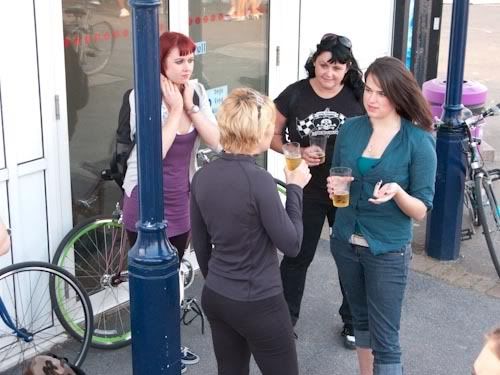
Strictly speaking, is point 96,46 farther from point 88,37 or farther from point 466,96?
point 466,96

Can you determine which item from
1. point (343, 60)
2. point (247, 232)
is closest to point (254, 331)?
point (247, 232)

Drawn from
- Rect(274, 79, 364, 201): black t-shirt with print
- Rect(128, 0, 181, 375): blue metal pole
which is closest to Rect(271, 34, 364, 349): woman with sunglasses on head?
Rect(274, 79, 364, 201): black t-shirt with print

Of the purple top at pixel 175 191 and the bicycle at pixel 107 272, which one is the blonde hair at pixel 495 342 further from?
the bicycle at pixel 107 272

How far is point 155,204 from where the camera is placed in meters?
2.97

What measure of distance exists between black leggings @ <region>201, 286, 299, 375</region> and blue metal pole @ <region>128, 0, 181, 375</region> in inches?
6.7

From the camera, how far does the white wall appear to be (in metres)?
6.16

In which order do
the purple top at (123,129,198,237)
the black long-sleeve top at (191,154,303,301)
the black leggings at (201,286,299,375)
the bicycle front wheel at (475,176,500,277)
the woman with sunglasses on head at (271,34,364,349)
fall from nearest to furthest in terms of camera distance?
the black long-sleeve top at (191,154,303,301) → the black leggings at (201,286,299,375) → the purple top at (123,129,198,237) → the woman with sunglasses on head at (271,34,364,349) → the bicycle front wheel at (475,176,500,277)

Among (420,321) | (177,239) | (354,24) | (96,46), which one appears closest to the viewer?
(177,239)

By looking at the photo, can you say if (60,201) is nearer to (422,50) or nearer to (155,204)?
(155,204)

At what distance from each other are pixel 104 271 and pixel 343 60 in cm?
191

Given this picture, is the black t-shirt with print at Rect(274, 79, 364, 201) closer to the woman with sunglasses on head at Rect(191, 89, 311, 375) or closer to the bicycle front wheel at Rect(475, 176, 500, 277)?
the woman with sunglasses on head at Rect(191, 89, 311, 375)

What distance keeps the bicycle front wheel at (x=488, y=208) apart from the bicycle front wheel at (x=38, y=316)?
2805 mm

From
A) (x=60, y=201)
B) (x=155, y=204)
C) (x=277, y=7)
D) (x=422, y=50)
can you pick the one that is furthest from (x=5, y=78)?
(x=422, y=50)

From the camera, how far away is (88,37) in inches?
176
